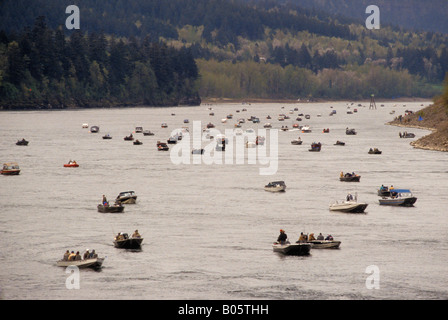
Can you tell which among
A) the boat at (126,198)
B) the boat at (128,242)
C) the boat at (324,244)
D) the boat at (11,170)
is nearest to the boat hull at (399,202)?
the boat at (324,244)

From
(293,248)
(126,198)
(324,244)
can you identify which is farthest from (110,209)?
(324,244)

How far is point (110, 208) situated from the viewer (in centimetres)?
10150

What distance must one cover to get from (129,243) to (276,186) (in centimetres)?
4446

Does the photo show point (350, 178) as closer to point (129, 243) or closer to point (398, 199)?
point (398, 199)

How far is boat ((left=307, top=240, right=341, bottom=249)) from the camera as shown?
81500 mm

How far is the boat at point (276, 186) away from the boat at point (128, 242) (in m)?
43.5

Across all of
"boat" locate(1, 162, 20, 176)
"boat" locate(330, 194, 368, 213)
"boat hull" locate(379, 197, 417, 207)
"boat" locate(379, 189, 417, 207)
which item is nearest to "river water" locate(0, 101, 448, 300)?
"boat" locate(330, 194, 368, 213)

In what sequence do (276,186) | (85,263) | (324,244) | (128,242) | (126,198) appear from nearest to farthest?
(85,263) < (128,242) < (324,244) < (126,198) < (276,186)

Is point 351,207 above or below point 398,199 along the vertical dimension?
below

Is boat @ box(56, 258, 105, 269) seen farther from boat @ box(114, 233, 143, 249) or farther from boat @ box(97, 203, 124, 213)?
boat @ box(97, 203, 124, 213)

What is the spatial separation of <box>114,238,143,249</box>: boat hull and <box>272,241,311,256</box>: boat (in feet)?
47.3

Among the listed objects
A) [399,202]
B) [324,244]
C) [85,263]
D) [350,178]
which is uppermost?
[350,178]

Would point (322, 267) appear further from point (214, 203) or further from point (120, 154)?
point (120, 154)
